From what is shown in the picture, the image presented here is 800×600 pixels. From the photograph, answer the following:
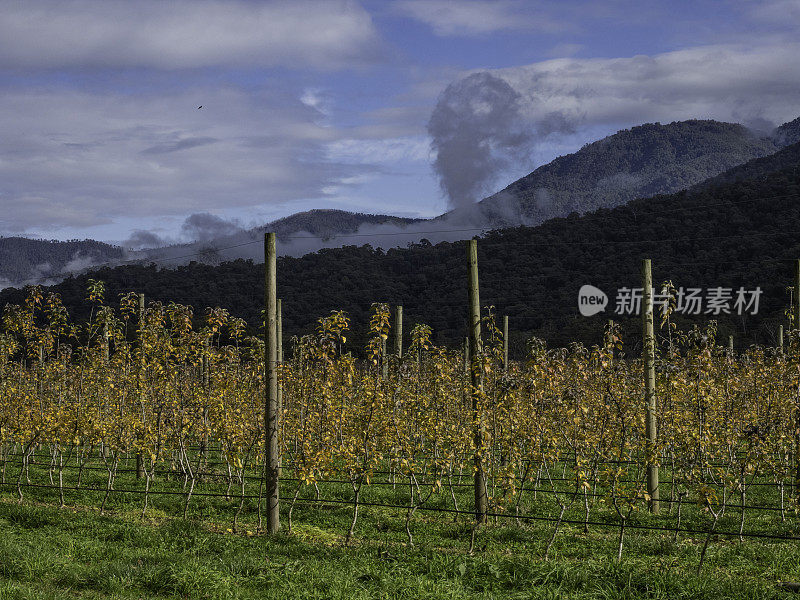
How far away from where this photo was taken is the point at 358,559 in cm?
995

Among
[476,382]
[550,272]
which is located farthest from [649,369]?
[550,272]

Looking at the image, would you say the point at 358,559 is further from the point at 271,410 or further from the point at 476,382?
the point at 476,382

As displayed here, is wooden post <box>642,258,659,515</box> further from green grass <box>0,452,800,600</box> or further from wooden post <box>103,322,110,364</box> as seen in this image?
wooden post <box>103,322,110,364</box>

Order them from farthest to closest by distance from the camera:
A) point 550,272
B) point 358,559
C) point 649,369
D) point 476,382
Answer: point 550,272 → point 649,369 → point 476,382 → point 358,559

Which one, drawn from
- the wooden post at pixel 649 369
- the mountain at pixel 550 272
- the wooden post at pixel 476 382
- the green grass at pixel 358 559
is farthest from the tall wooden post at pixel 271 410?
the mountain at pixel 550 272

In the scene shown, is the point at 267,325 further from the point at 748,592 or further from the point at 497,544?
the point at 748,592

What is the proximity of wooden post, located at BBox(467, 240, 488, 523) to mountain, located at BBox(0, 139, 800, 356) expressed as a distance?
39.9 m

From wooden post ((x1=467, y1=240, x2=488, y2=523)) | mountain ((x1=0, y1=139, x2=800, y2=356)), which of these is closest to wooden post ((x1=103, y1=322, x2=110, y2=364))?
wooden post ((x1=467, y1=240, x2=488, y2=523))

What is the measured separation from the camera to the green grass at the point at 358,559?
28.3ft

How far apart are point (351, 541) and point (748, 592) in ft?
20.1

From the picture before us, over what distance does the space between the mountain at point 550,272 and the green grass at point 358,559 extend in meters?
40.2

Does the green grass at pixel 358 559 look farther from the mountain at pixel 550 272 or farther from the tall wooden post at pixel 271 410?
the mountain at pixel 550 272

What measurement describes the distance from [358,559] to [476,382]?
3.76m

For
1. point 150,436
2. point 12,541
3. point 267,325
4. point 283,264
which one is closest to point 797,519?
point 267,325
